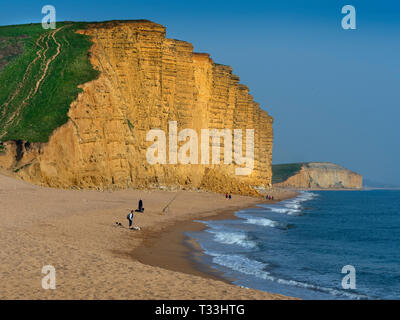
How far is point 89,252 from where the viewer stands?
14039 mm

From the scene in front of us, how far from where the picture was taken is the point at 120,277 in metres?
11.3

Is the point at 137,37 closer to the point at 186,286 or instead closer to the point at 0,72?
the point at 0,72

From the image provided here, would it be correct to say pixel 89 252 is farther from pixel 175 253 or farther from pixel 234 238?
pixel 234 238

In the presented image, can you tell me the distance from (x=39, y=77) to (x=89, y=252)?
31.9m

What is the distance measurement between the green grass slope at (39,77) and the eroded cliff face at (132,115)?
1.01 metres

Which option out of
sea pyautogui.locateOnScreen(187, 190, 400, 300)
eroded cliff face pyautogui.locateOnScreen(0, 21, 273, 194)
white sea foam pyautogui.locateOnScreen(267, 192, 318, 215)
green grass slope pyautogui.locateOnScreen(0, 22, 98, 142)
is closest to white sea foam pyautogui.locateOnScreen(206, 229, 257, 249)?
sea pyautogui.locateOnScreen(187, 190, 400, 300)

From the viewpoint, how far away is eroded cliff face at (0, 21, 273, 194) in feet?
113

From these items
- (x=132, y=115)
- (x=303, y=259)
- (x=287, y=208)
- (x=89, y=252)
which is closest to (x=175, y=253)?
(x=89, y=252)

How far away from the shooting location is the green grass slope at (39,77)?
3538cm

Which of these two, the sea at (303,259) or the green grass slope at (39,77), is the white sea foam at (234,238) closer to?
the sea at (303,259)

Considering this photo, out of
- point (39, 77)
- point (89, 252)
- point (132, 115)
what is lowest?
point (89, 252)

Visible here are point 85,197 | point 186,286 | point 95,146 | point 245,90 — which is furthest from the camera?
point 245,90

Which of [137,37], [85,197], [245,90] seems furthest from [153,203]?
[245,90]
